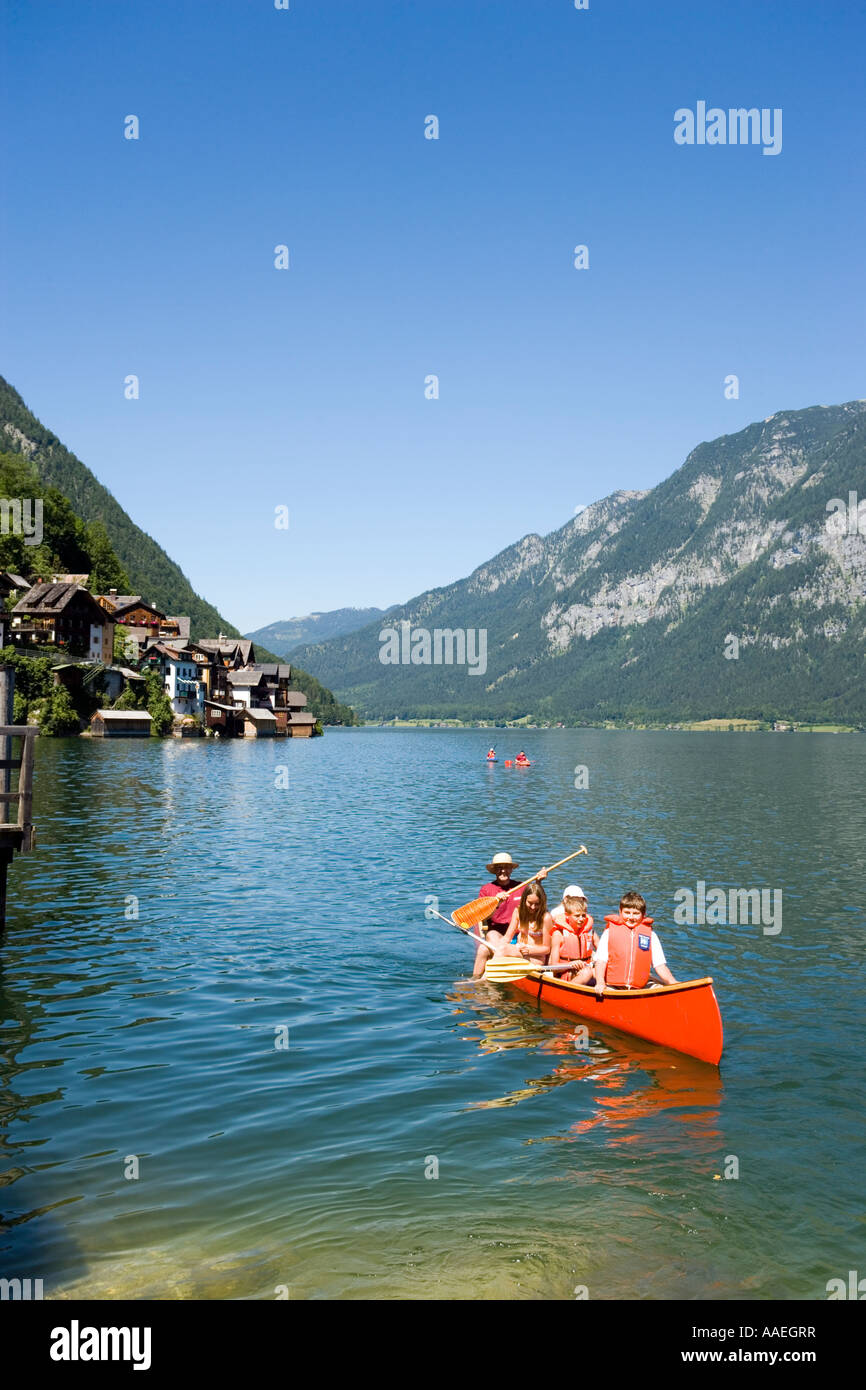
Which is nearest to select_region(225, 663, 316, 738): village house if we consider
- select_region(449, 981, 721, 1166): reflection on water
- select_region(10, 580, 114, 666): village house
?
select_region(10, 580, 114, 666): village house

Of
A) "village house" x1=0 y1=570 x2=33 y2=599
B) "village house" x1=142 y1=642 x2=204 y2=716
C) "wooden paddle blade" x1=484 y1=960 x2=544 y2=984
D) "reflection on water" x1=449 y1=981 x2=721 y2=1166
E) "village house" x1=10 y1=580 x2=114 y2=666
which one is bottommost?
"reflection on water" x1=449 y1=981 x2=721 y2=1166

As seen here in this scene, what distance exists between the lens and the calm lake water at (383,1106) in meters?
9.66

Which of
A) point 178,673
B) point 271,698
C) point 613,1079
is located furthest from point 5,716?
point 271,698

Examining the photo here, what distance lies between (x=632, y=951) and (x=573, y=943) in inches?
84.5

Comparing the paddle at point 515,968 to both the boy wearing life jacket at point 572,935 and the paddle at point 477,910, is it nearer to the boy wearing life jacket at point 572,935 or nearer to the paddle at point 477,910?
the boy wearing life jacket at point 572,935

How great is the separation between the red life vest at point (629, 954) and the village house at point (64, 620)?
337ft

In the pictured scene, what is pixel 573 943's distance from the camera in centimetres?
1872

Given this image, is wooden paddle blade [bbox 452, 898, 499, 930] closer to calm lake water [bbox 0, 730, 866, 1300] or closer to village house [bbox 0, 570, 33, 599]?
calm lake water [bbox 0, 730, 866, 1300]

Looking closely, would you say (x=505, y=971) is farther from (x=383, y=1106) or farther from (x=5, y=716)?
(x=5, y=716)

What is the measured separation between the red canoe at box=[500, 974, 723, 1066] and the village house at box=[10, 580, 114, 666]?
102 metres

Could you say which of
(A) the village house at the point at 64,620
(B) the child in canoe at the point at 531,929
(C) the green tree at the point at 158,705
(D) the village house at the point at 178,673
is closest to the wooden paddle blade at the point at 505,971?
(B) the child in canoe at the point at 531,929

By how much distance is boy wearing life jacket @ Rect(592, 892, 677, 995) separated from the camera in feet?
54.3
